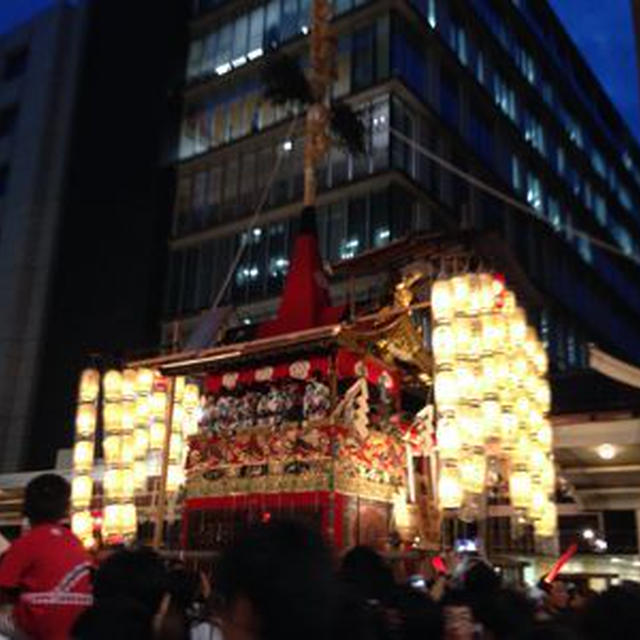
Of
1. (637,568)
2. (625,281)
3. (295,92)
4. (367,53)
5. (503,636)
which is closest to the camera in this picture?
(503,636)

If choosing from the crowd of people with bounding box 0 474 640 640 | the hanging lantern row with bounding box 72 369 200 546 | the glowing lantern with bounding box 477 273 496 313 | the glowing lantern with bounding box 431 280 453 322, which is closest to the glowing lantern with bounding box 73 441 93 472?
the hanging lantern row with bounding box 72 369 200 546

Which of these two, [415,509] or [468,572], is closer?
[468,572]

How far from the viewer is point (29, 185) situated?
33.0 metres

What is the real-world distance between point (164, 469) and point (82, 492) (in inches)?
105

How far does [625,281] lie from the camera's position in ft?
162

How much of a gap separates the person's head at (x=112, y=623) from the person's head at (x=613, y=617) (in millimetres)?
1551

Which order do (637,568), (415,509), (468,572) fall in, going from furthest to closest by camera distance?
(637,568) < (415,509) < (468,572)

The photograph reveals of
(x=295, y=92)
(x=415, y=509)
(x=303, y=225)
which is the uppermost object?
(x=295, y=92)

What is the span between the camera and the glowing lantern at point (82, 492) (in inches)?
640

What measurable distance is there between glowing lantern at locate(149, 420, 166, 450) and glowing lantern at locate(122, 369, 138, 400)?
0.71 meters

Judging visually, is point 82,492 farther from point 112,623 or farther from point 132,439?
point 112,623

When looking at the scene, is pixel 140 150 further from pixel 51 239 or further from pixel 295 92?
pixel 295 92

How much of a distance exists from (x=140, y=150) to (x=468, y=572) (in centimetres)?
3264

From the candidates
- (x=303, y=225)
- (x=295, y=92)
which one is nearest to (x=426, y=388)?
(x=303, y=225)
